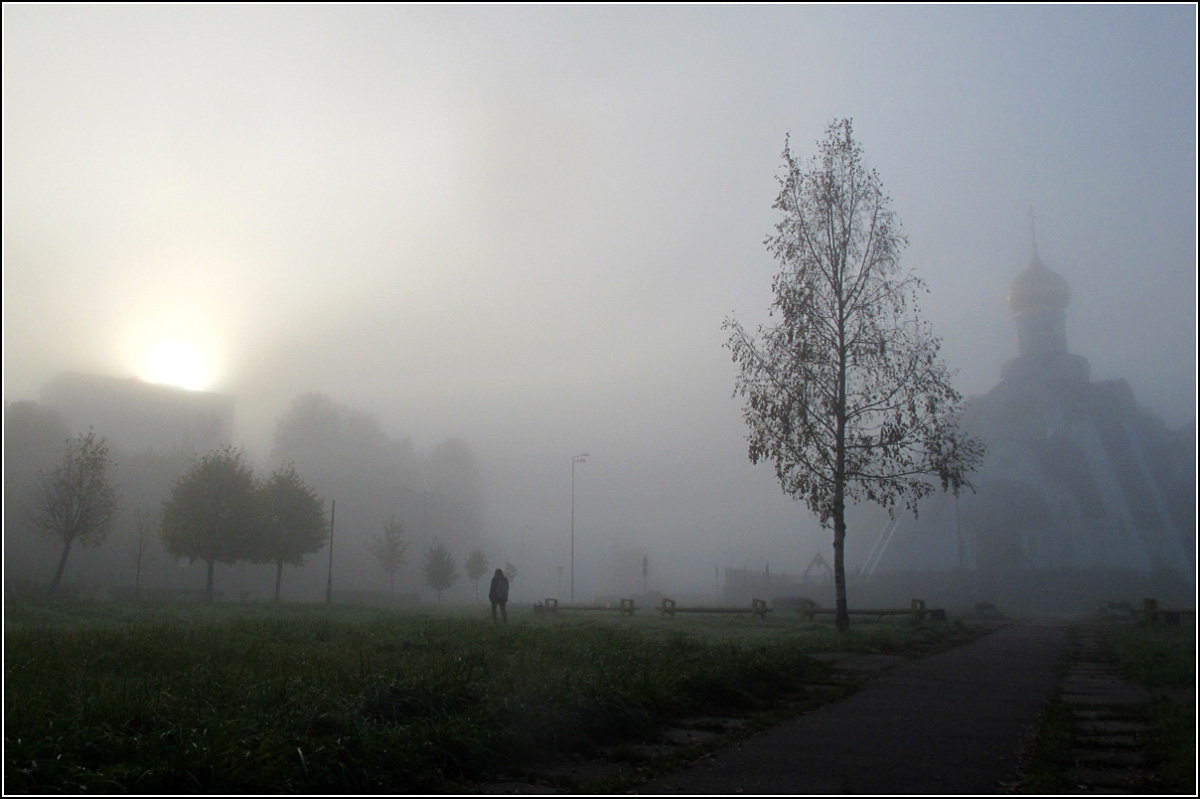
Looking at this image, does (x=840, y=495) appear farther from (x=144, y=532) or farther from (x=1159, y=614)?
(x=144, y=532)

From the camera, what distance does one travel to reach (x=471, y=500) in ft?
271

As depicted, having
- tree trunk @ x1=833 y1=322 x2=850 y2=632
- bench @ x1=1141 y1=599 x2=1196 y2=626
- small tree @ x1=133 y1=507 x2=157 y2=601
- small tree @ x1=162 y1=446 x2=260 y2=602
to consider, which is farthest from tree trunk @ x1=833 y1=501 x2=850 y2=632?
small tree @ x1=133 y1=507 x2=157 y2=601

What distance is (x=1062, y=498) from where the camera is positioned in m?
69.0

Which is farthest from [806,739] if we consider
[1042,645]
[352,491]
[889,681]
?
[352,491]

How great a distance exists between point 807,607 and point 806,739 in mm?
24128

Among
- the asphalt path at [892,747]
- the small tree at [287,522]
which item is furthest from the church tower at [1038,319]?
the asphalt path at [892,747]

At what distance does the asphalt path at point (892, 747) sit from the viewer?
531 centimetres

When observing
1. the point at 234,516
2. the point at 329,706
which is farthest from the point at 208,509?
the point at 329,706

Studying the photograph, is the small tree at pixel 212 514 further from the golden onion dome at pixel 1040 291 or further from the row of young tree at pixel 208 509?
the golden onion dome at pixel 1040 291

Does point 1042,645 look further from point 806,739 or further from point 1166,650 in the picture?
point 806,739

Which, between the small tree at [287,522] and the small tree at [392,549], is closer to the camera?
the small tree at [287,522]

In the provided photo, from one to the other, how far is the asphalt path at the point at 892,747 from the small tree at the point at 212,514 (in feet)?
121

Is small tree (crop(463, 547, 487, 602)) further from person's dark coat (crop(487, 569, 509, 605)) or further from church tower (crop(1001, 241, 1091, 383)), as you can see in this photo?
church tower (crop(1001, 241, 1091, 383))

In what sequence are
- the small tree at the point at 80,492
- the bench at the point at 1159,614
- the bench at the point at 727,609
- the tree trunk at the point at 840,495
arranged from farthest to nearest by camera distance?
the small tree at the point at 80,492 → the bench at the point at 727,609 → the bench at the point at 1159,614 → the tree trunk at the point at 840,495
